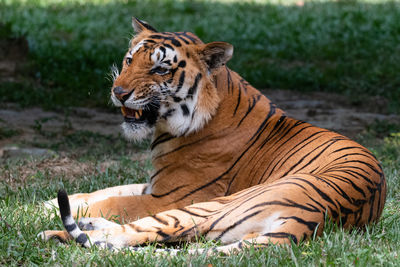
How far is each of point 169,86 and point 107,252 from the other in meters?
1.27

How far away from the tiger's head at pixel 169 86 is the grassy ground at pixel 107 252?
860mm

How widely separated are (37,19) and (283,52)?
5064mm

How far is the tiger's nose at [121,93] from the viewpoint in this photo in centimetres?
371

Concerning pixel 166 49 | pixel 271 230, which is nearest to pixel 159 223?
pixel 271 230

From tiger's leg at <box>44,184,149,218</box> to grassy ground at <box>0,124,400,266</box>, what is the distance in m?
0.12

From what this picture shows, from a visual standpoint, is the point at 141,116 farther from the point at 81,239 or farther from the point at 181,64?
the point at 81,239

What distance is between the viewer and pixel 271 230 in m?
2.91

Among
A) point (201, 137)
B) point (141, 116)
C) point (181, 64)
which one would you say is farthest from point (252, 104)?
point (141, 116)

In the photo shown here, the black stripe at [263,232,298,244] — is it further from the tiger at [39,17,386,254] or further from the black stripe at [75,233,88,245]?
the black stripe at [75,233,88,245]

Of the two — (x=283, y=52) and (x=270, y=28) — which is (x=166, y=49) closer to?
(x=283, y=52)

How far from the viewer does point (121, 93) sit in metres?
3.71

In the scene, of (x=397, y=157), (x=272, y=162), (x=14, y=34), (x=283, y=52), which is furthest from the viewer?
(x=283, y=52)

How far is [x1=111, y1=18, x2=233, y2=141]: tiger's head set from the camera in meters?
3.77

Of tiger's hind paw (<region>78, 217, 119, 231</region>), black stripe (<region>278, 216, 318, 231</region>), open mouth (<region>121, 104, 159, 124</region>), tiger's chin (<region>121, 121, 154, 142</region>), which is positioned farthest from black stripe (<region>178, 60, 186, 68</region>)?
black stripe (<region>278, 216, 318, 231</region>)
